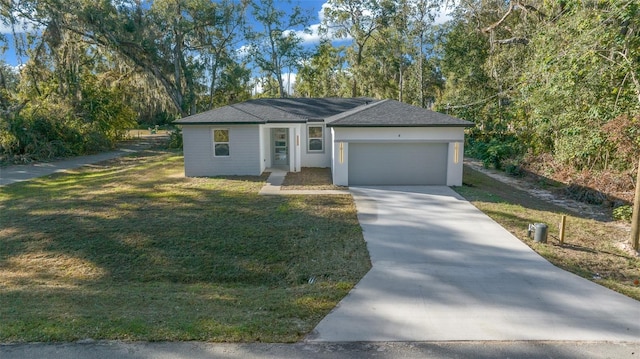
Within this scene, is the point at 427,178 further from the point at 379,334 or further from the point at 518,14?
the point at 518,14

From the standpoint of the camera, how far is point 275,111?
16.9 metres

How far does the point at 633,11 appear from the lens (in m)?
10.6

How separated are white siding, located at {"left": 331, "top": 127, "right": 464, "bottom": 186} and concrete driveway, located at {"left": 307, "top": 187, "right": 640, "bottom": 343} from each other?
4.57 metres

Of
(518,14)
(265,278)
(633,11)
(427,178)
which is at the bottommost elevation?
(265,278)

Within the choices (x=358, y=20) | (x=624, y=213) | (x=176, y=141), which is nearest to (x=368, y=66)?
(x=358, y=20)

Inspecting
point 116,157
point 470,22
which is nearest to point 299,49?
point 470,22

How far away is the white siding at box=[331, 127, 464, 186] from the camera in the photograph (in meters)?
13.2

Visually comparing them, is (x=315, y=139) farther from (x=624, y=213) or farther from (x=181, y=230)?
(x=624, y=213)

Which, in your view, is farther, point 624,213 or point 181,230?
point 624,213

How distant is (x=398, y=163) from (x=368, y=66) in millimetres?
24616

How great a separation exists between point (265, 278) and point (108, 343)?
298 cm

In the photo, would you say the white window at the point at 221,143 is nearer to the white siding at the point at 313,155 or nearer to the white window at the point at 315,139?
the white siding at the point at 313,155

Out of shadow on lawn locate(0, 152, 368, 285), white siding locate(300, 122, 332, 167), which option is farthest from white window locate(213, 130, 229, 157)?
white siding locate(300, 122, 332, 167)

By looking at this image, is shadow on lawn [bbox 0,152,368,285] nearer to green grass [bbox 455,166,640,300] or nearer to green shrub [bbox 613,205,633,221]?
green grass [bbox 455,166,640,300]
